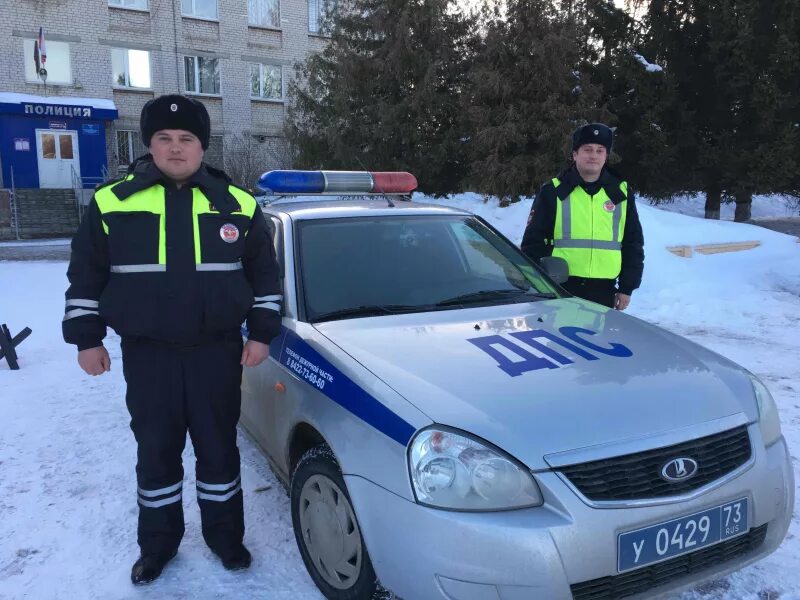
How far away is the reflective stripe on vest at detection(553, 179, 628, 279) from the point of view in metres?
3.84

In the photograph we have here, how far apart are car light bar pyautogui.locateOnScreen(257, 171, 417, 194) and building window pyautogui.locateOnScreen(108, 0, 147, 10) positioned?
21.2 m

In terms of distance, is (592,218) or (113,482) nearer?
(113,482)

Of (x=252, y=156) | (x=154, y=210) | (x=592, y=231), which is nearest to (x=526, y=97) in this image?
(x=592, y=231)

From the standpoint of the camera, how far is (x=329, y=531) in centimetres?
225

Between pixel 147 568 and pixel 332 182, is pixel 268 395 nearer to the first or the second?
pixel 147 568

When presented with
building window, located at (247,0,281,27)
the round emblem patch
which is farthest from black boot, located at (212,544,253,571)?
building window, located at (247,0,281,27)

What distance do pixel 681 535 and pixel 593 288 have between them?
7.29 feet

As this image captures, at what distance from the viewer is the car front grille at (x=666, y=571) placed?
182 centimetres

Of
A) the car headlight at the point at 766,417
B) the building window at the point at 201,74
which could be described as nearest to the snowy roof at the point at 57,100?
the building window at the point at 201,74

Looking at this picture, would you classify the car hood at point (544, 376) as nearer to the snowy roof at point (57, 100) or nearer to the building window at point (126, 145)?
the snowy roof at point (57, 100)

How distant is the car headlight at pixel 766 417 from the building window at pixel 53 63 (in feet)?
76.3

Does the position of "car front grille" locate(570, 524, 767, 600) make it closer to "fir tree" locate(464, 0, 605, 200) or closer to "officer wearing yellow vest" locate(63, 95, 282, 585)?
"officer wearing yellow vest" locate(63, 95, 282, 585)

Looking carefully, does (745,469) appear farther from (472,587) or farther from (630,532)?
(472,587)

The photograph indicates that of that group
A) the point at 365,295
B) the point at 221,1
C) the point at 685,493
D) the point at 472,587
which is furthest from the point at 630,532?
the point at 221,1
